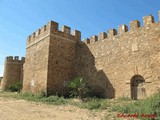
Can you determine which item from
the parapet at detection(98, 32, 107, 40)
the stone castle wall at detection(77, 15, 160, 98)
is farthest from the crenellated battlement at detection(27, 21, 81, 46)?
the parapet at detection(98, 32, 107, 40)

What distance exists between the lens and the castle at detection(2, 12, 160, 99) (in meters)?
10.3

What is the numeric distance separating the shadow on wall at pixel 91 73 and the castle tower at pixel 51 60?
632 millimetres

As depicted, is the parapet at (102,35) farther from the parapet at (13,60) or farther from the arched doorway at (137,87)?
the parapet at (13,60)

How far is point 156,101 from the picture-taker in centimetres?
717

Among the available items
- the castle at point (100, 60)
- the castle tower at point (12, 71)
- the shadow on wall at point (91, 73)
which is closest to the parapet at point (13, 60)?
the castle tower at point (12, 71)

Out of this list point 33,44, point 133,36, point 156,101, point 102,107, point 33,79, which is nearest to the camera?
point 156,101

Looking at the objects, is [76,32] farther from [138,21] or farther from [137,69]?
[137,69]

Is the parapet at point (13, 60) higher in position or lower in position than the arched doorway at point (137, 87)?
higher

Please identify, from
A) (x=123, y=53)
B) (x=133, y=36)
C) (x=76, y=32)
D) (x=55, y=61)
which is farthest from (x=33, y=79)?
(x=133, y=36)

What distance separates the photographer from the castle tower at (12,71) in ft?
75.5

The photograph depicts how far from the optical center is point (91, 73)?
13.5 m

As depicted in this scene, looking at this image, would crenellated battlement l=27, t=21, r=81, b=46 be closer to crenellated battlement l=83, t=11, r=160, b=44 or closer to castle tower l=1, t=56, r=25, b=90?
crenellated battlement l=83, t=11, r=160, b=44

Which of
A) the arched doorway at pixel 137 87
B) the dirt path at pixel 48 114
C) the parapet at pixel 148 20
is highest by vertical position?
the parapet at pixel 148 20

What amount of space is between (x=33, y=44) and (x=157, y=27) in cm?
1036
